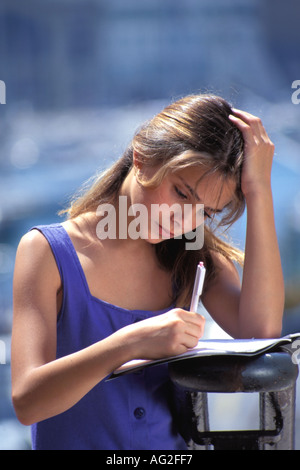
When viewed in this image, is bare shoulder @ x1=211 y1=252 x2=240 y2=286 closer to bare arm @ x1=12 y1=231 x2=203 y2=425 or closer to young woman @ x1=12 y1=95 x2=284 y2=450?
young woman @ x1=12 y1=95 x2=284 y2=450

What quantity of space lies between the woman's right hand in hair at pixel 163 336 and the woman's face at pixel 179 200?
8.8 inches

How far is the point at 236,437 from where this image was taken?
0.75 metres

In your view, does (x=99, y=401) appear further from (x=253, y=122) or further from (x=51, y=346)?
(x=253, y=122)

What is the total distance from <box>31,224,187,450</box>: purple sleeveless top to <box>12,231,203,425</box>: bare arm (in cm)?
4

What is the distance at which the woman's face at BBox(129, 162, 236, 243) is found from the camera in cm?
96

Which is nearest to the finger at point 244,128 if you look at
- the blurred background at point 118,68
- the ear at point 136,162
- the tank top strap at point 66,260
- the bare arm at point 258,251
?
the bare arm at point 258,251

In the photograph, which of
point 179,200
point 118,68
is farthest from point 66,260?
point 118,68

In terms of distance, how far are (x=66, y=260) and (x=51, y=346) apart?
0.47ft

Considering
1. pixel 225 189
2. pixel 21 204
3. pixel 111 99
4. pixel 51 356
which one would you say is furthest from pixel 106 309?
pixel 111 99

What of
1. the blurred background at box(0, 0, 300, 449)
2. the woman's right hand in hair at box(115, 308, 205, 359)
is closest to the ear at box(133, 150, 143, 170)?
the woman's right hand in hair at box(115, 308, 205, 359)

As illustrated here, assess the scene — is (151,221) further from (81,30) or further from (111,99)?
(81,30)

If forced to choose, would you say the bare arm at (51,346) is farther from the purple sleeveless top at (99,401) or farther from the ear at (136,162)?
the ear at (136,162)

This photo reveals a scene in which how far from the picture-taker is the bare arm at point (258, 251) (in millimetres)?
992

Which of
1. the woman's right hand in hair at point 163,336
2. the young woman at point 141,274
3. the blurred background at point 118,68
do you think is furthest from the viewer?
the blurred background at point 118,68
